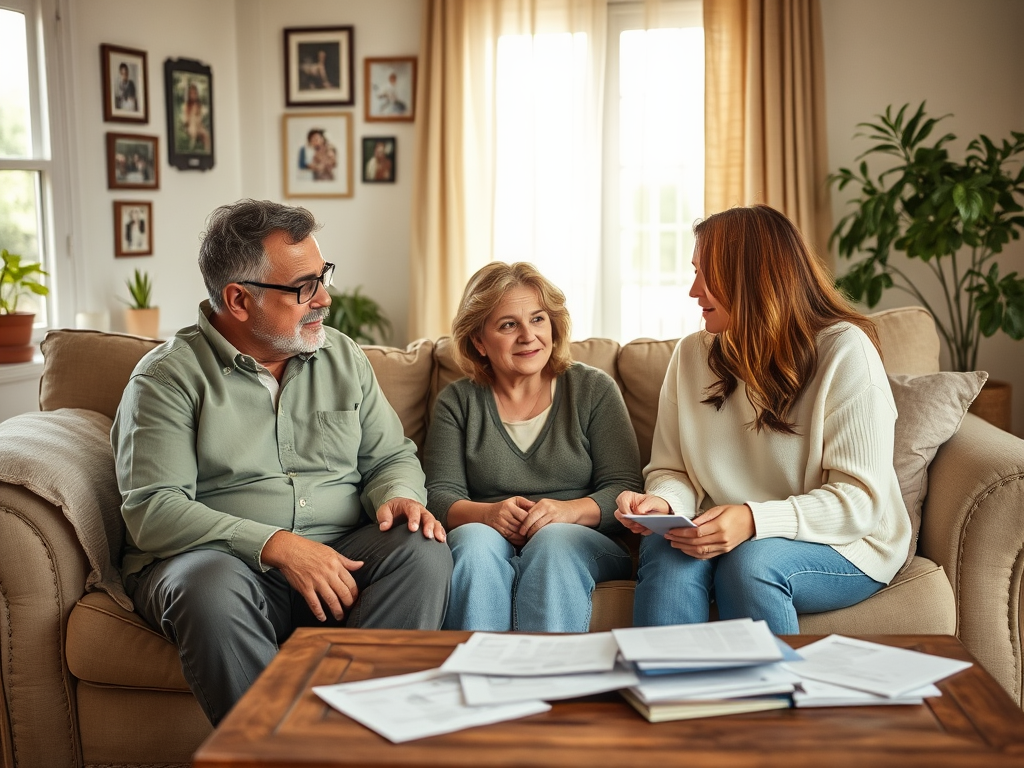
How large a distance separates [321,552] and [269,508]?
22 centimetres

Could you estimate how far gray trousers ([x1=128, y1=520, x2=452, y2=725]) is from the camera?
69.3 inches

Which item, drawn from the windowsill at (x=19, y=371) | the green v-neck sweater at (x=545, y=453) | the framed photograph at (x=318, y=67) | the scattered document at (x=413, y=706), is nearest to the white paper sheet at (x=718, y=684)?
the scattered document at (x=413, y=706)

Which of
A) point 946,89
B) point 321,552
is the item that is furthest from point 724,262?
point 946,89

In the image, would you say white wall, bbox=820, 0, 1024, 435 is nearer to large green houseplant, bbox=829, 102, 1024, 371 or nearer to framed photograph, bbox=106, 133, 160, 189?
large green houseplant, bbox=829, 102, 1024, 371

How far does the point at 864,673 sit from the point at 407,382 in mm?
1508

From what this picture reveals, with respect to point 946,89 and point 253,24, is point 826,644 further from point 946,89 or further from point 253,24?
point 253,24

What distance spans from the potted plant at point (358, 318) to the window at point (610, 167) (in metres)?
0.68

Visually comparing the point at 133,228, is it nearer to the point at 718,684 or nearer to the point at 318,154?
the point at 318,154

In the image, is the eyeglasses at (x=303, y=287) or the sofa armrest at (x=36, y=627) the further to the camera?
the eyeglasses at (x=303, y=287)

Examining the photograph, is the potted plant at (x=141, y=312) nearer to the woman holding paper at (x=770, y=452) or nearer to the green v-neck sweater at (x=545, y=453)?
the green v-neck sweater at (x=545, y=453)

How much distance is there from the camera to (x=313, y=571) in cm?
189

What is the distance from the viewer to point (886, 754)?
3.75 feet

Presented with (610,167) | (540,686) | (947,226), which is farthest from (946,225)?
(540,686)

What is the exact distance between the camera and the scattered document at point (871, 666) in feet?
4.26
